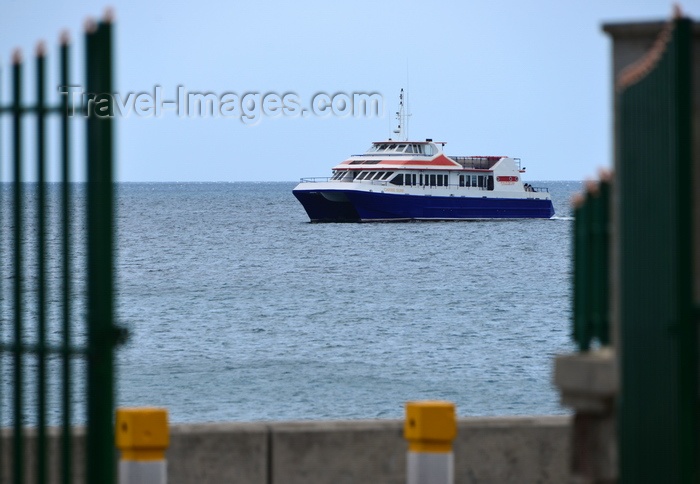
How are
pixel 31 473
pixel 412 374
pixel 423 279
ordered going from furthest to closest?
1. pixel 423 279
2. pixel 412 374
3. pixel 31 473

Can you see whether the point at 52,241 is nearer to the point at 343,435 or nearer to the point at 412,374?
the point at 412,374

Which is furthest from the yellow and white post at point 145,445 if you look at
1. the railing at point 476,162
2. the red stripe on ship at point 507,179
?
the red stripe on ship at point 507,179

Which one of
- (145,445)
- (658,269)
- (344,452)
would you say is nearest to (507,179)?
(344,452)

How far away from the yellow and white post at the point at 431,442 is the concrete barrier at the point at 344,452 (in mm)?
612

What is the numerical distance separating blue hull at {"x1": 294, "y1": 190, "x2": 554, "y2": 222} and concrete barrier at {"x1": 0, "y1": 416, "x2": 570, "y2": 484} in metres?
67.8

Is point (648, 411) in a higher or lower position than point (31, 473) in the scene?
higher

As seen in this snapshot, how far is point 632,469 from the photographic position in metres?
4.39

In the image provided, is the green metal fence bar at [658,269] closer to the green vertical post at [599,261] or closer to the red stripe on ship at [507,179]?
the green vertical post at [599,261]

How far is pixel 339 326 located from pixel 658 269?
33385mm

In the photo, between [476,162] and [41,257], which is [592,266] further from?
[476,162]

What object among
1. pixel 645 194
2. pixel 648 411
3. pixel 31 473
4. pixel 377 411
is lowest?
pixel 377 411

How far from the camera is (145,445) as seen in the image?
5.57 metres

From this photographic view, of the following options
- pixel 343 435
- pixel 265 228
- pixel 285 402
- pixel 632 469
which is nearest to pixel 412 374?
pixel 285 402

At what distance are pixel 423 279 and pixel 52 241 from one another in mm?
33190
